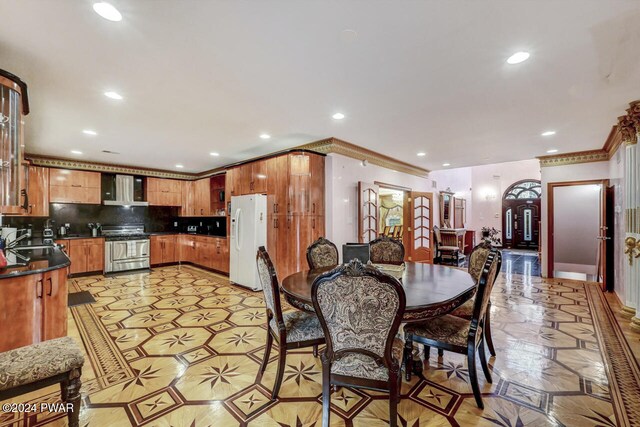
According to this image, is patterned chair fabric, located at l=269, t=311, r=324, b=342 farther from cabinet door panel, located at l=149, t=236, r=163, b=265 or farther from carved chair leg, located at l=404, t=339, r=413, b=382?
cabinet door panel, located at l=149, t=236, r=163, b=265

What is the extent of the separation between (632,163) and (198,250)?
801cm

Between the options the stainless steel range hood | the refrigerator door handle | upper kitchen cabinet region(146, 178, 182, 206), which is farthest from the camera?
upper kitchen cabinet region(146, 178, 182, 206)

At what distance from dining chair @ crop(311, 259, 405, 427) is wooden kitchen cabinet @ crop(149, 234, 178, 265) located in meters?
6.84

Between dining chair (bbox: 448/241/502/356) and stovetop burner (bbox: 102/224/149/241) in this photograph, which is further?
stovetop burner (bbox: 102/224/149/241)

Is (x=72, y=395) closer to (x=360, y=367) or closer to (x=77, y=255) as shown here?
(x=360, y=367)

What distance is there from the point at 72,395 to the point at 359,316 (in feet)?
5.73

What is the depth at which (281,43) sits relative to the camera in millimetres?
2051

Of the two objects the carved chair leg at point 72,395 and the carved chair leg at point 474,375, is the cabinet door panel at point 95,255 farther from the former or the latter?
the carved chair leg at point 474,375

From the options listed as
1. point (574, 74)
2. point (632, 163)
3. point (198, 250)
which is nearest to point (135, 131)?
point (198, 250)

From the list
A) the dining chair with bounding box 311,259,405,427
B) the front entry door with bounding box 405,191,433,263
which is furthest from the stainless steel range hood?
the dining chair with bounding box 311,259,405,427

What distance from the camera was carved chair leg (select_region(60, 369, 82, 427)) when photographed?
1625 mm

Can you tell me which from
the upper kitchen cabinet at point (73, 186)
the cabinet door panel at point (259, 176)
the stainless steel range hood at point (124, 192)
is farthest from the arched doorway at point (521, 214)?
the upper kitchen cabinet at point (73, 186)

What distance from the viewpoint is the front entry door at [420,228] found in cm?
655

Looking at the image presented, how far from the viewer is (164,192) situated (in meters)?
7.45
